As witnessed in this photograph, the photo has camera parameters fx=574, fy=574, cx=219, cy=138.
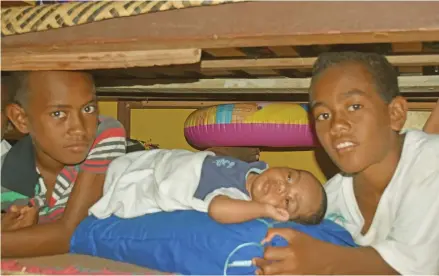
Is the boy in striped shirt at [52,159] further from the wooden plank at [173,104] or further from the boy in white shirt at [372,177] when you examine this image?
the wooden plank at [173,104]

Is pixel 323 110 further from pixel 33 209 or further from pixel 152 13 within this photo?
pixel 33 209

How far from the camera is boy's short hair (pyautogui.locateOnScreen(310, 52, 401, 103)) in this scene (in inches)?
54.8

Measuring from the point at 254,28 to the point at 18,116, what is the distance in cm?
78

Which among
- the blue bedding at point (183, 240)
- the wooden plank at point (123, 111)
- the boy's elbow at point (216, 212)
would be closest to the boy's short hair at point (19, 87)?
the blue bedding at point (183, 240)

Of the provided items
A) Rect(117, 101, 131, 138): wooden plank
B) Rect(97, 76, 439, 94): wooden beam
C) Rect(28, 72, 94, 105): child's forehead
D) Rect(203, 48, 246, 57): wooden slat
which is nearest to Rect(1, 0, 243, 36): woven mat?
Rect(28, 72, 94, 105): child's forehead

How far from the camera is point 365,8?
1.00 metres

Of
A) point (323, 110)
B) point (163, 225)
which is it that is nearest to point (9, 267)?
point (163, 225)

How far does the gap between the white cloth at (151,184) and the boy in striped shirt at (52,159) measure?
0.16 feet

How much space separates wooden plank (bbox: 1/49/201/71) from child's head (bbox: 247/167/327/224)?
0.40 metres

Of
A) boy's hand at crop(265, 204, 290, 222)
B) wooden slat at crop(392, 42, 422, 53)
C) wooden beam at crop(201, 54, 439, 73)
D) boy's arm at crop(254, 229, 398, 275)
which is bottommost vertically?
boy's arm at crop(254, 229, 398, 275)

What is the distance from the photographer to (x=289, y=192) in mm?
1405

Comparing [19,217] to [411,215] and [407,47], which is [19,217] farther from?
[407,47]

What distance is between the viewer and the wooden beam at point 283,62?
177 centimetres

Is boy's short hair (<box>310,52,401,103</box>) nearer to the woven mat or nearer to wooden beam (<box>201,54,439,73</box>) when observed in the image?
wooden beam (<box>201,54,439,73</box>)
